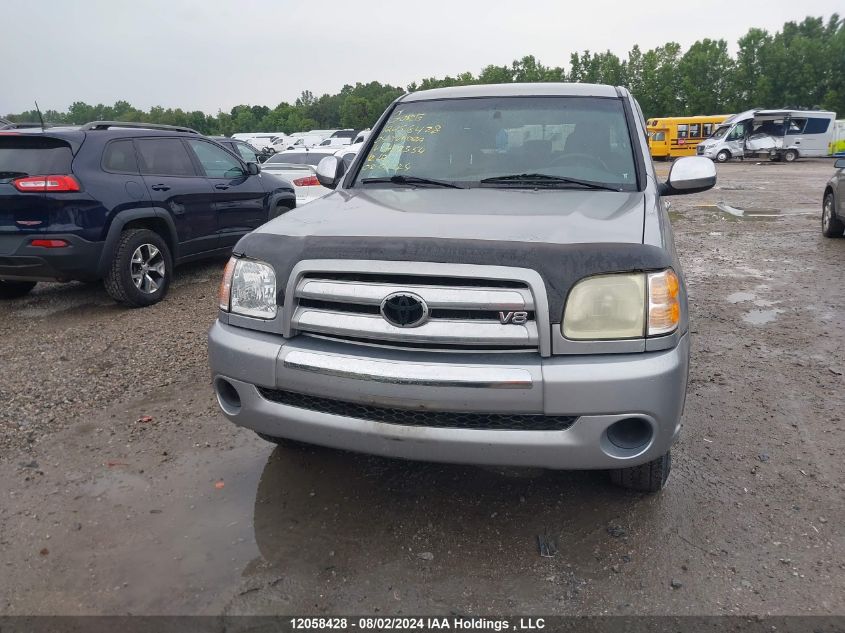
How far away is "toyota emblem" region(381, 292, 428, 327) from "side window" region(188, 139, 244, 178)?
5.87m

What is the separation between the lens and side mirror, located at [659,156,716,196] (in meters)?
3.85

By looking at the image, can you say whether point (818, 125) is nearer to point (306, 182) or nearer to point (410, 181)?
point (306, 182)

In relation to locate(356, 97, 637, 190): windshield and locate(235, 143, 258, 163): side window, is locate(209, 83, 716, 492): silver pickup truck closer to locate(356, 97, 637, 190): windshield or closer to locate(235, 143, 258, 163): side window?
locate(356, 97, 637, 190): windshield

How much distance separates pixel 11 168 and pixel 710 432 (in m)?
5.93

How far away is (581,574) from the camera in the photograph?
256 centimetres

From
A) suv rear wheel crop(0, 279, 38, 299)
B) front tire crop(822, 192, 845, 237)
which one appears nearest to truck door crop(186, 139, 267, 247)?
suv rear wheel crop(0, 279, 38, 299)

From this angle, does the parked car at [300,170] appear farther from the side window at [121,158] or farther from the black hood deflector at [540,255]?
the black hood deflector at [540,255]

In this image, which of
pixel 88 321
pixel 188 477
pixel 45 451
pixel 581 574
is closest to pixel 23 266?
pixel 88 321

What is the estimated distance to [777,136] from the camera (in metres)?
33.1

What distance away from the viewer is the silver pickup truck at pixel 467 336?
2.35 metres

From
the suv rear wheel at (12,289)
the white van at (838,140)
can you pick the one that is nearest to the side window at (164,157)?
the suv rear wheel at (12,289)

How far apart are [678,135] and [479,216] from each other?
131 ft

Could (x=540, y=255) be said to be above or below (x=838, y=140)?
above

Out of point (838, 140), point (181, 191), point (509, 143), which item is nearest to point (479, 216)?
point (509, 143)
